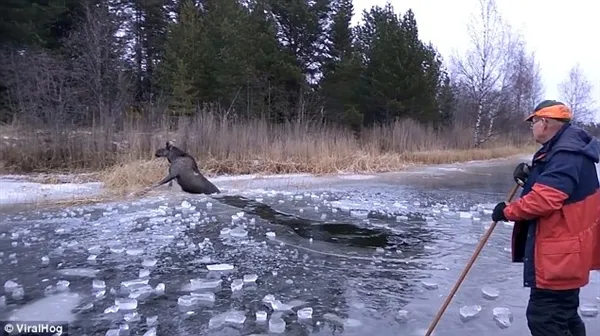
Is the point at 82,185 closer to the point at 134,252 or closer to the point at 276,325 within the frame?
the point at 134,252

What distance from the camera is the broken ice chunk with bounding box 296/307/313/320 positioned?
4109 mm

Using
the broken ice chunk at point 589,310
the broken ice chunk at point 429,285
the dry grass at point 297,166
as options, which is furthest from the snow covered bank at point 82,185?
the broken ice chunk at point 589,310

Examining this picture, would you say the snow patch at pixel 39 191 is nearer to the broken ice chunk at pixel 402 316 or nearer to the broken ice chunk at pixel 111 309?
the broken ice chunk at pixel 111 309

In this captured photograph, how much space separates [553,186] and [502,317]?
66.5 inches

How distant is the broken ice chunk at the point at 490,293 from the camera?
470 centimetres

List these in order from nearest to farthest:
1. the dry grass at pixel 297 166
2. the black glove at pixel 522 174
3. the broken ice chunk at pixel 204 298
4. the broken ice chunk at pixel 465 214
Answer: the black glove at pixel 522 174, the broken ice chunk at pixel 204 298, the broken ice chunk at pixel 465 214, the dry grass at pixel 297 166

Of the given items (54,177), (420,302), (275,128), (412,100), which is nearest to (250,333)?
(420,302)

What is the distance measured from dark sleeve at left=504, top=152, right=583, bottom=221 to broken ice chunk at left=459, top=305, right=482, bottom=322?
151 centimetres

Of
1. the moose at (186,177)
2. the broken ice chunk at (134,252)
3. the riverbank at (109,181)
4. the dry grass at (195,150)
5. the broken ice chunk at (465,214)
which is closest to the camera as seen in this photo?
the broken ice chunk at (134,252)

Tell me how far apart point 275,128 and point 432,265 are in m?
12.0

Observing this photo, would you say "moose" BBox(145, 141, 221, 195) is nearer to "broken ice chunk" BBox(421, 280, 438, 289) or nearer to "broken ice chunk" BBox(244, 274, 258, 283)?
"broken ice chunk" BBox(244, 274, 258, 283)

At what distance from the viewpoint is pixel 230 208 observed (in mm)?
9117

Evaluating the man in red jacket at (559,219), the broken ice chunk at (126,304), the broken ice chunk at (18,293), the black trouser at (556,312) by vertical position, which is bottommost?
the broken ice chunk at (18,293)

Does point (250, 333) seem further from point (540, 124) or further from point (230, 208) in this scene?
point (230, 208)
